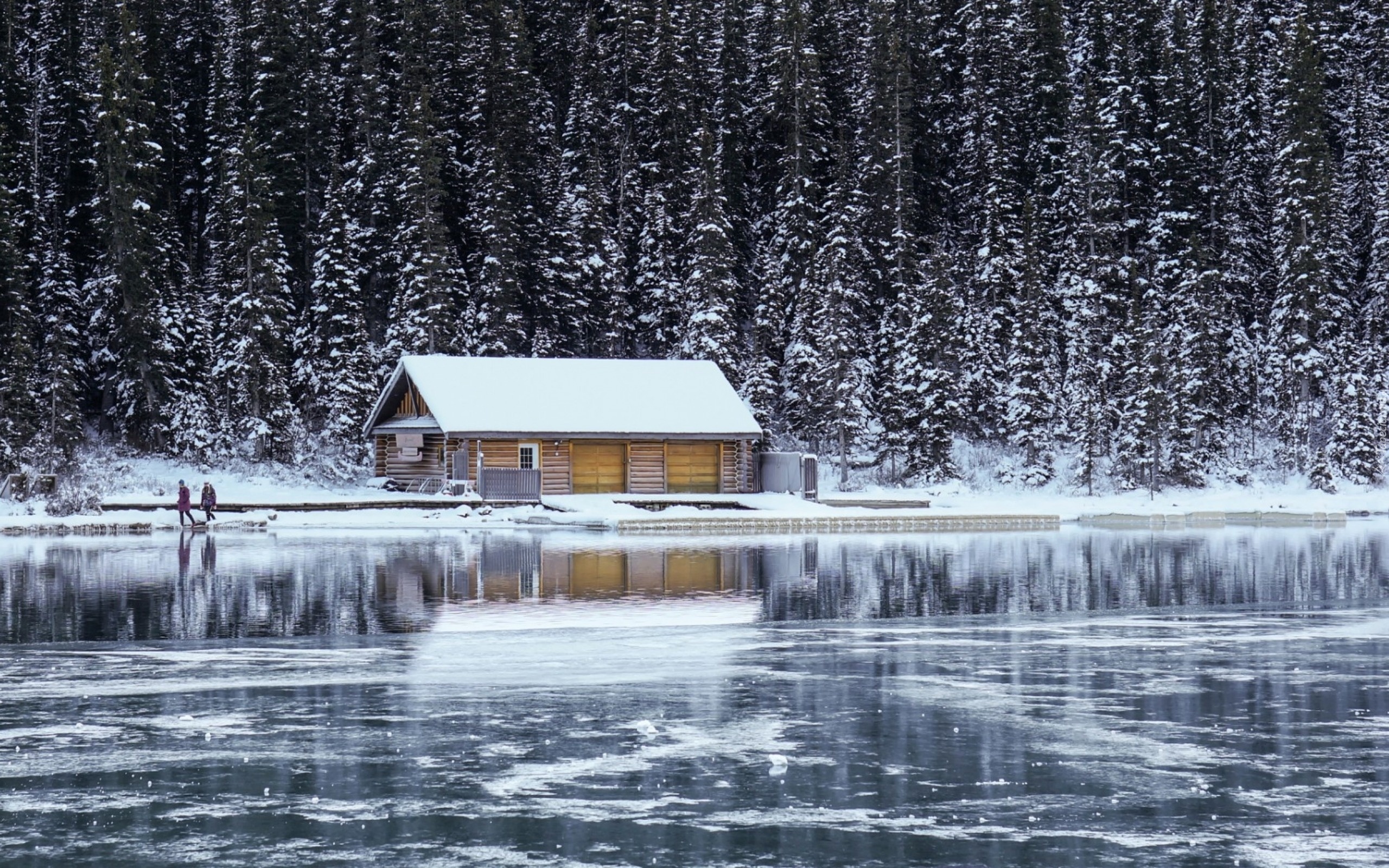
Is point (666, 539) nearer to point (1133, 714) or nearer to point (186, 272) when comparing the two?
point (1133, 714)

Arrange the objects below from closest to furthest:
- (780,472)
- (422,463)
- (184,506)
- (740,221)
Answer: (184,506) → (422,463) → (780,472) → (740,221)

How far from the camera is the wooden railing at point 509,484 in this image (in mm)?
50875

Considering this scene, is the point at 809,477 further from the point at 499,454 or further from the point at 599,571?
the point at 599,571

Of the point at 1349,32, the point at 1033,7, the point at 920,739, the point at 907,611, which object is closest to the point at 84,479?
the point at 907,611

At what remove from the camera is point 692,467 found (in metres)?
55.7

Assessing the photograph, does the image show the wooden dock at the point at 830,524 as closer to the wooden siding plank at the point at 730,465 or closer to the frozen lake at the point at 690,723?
the wooden siding plank at the point at 730,465

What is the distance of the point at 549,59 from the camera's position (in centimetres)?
8488

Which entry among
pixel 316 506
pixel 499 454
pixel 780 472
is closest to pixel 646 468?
pixel 780 472

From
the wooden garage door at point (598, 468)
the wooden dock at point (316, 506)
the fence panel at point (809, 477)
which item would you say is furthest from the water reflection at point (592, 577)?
the fence panel at point (809, 477)

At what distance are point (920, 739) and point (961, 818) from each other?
2378mm

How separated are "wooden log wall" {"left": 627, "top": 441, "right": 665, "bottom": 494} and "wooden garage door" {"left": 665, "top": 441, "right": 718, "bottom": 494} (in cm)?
24

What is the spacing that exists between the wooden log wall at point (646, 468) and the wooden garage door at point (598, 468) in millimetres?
318

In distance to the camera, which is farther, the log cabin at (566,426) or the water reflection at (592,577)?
the log cabin at (566,426)

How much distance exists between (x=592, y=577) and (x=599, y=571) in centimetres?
116
